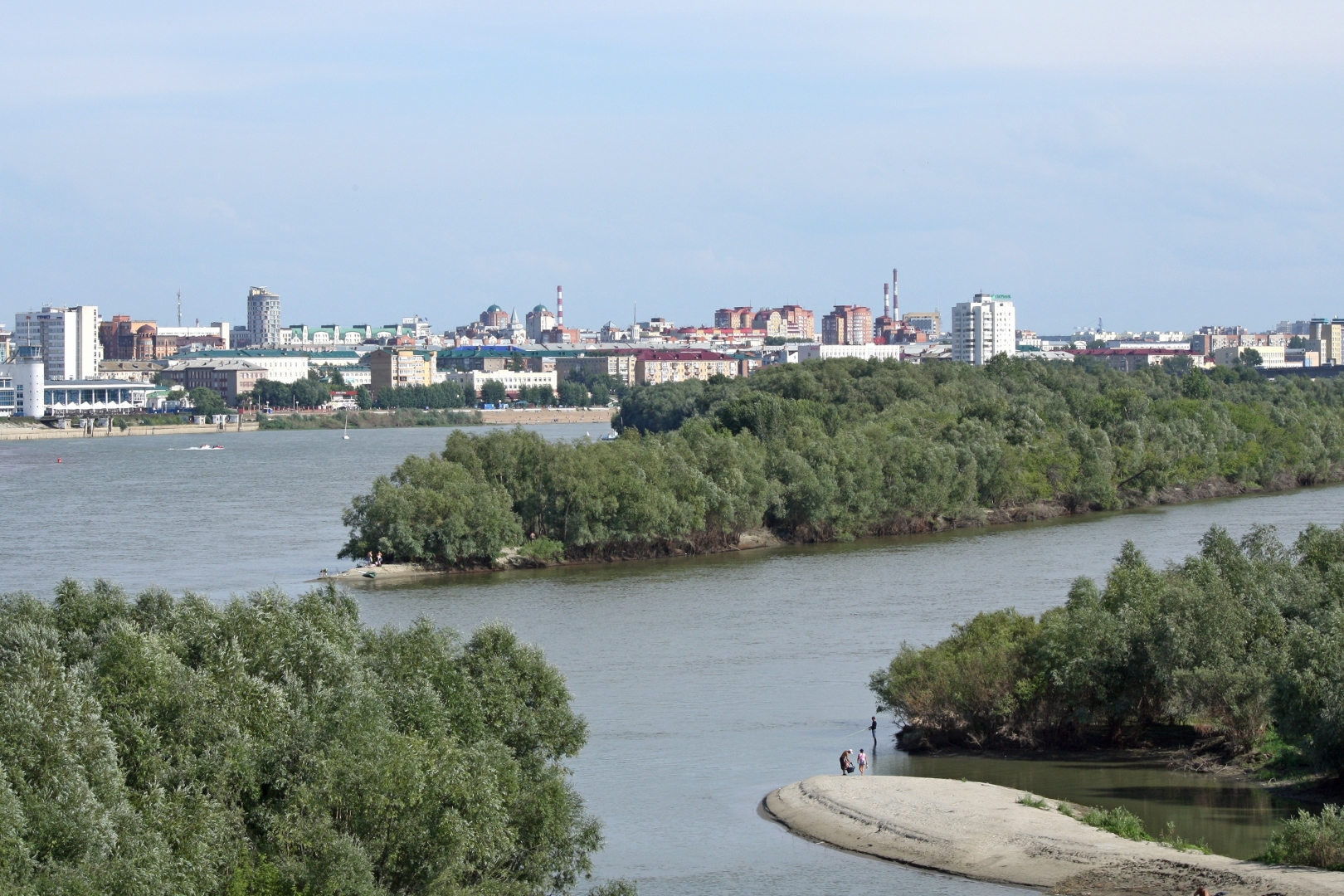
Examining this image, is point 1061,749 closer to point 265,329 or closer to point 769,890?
point 769,890

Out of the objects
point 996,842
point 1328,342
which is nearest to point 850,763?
point 996,842

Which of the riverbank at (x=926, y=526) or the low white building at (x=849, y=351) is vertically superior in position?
the low white building at (x=849, y=351)

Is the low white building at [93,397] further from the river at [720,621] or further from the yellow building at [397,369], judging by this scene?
the river at [720,621]

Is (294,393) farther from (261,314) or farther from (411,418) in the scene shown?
(261,314)

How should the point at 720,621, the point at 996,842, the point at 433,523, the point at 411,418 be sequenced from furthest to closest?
the point at 411,418 → the point at 433,523 → the point at 720,621 → the point at 996,842

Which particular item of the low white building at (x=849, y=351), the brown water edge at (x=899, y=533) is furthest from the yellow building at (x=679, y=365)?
the brown water edge at (x=899, y=533)

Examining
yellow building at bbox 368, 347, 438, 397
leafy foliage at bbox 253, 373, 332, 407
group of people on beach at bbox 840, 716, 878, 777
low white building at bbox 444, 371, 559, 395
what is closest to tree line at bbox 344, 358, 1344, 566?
group of people on beach at bbox 840, 716, 878, 777

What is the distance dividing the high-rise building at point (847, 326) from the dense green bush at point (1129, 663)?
161441 mm

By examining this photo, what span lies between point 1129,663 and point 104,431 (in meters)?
86.8

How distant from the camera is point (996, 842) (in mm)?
13211

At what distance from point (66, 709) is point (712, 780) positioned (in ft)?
22.1

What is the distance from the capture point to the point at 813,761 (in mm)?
16016

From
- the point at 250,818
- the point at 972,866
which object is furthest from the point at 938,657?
the point at 250,818

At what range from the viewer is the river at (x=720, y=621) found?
45.1ft
